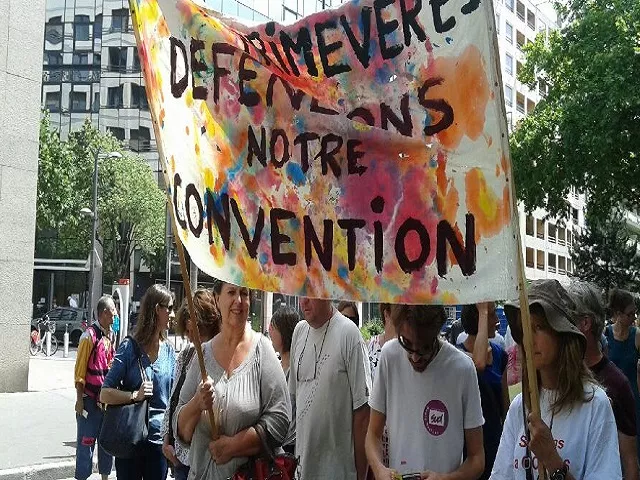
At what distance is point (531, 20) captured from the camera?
238ft

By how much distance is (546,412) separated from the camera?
296 centimetres

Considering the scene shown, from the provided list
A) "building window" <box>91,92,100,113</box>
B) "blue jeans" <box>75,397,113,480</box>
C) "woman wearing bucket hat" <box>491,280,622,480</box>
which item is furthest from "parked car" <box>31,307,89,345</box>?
"woman wearing bucket hat" <box>491,280,622,480</box>

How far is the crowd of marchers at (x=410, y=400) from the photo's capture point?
114 inches

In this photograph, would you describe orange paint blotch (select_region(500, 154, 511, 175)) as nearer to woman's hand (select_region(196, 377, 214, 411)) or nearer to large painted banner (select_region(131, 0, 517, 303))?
large painted banner (select_region(131, 0, 517, 303))

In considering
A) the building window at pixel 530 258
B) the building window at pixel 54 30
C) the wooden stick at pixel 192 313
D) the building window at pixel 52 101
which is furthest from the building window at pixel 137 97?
the wooden stick at pixel 192 313

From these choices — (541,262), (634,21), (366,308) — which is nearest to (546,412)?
(634,21)

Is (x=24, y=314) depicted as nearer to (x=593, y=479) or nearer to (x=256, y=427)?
(x=256, y=427)

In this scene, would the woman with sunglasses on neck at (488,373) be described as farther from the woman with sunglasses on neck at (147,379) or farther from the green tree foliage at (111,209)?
the green tree foliage at (111,209)

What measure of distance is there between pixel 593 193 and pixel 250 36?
23137 mm

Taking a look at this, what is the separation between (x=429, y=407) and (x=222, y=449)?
0.98 metres

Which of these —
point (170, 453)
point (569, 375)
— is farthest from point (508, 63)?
point (569, 375)

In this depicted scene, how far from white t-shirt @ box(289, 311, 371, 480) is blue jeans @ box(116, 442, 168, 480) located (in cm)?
141

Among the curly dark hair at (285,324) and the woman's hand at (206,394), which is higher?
the curly dark hair at (285,324)

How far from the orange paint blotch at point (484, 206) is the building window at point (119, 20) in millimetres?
57877
